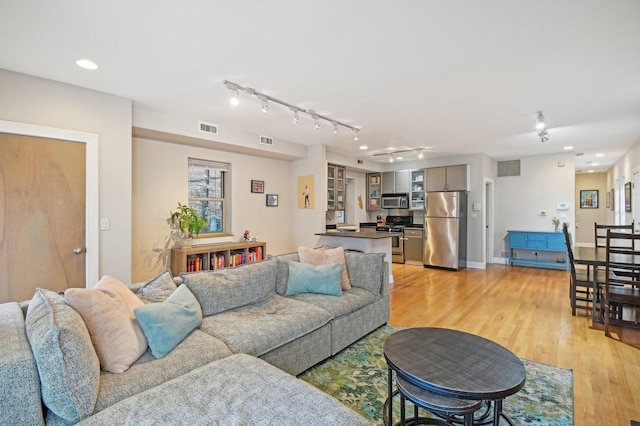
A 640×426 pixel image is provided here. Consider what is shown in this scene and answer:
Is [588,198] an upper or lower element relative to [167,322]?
→ upper

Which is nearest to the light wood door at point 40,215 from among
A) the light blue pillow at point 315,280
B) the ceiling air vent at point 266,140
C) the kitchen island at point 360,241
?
the light blue pillow at point 315,280

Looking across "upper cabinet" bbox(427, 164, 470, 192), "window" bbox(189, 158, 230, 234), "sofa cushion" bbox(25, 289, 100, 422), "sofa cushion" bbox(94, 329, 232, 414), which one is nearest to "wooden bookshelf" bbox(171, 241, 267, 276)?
"window" bbox(189, 158, 230, 234)

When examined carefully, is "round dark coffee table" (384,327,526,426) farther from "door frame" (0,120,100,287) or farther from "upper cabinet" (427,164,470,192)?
"upper cabinet" (427,164,470,192)

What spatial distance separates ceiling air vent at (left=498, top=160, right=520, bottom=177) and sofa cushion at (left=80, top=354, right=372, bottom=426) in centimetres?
765

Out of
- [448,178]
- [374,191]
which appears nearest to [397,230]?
[374,191]

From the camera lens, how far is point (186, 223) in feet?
14.5

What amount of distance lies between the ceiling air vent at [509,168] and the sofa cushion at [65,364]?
8237mm

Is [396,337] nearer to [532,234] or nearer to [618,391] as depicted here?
[618,391]

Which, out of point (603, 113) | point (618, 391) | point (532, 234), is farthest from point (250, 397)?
point (532, 234)

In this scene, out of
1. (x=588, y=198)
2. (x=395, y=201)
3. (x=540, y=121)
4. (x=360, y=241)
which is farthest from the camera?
(x=588, y=198)

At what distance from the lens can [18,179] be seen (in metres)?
2.79

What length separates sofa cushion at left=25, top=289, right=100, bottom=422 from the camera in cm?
127

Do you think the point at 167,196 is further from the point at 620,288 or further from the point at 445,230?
the point at 620,288

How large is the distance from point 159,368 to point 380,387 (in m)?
1.48
